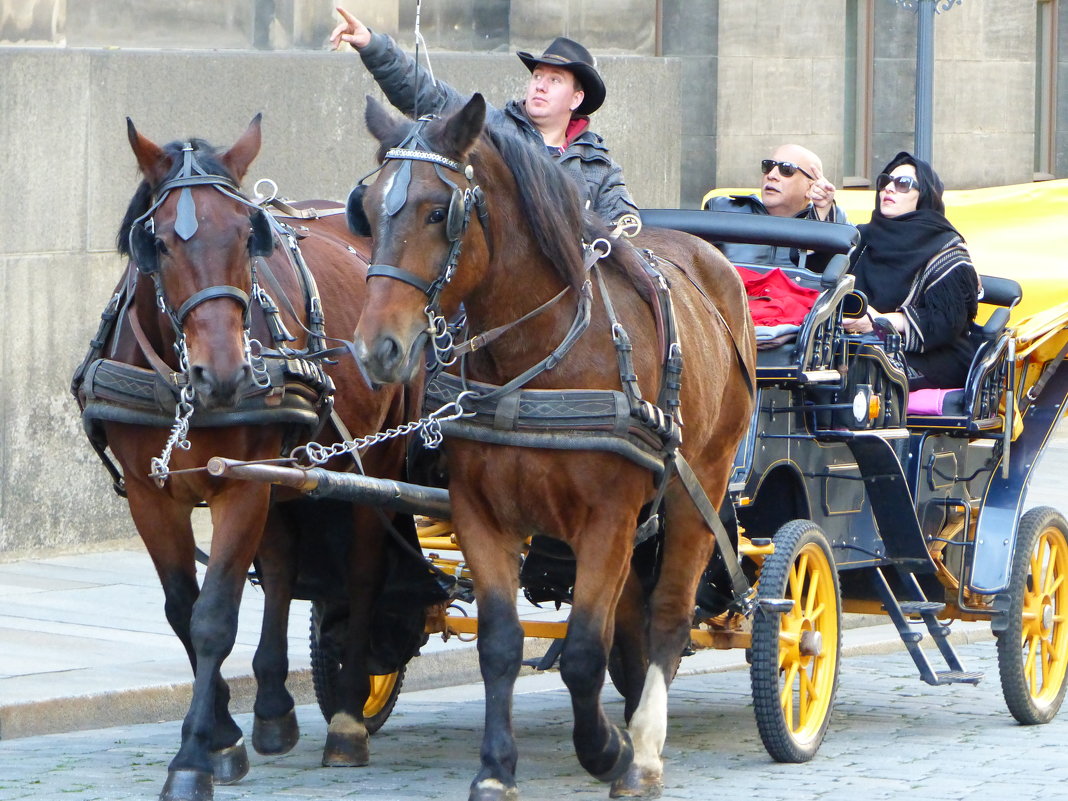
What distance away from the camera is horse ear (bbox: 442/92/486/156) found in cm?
506

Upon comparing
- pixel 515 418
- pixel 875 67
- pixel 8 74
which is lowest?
pixel 515 418

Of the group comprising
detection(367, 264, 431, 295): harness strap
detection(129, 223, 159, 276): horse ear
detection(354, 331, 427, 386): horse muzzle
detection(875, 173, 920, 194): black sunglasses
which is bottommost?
detection(354, 331, 427, 386): horse muzzle

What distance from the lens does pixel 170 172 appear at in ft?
18.2

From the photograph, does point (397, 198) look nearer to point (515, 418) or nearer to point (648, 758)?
point (515, 418)

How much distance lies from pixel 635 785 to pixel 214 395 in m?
1.71

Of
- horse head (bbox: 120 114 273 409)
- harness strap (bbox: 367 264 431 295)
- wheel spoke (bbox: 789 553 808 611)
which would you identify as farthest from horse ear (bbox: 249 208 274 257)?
wheel spoke (bbox: 789 553 808 611)

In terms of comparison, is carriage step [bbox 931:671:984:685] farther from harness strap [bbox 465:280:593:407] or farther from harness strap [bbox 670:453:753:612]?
harness strap [bbox 465:280:593:407]

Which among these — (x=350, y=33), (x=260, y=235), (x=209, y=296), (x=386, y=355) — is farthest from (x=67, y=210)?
(x=386, y=355)

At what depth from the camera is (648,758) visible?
5750 mm

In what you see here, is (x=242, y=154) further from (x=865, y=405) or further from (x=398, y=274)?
(x=865, y=405)

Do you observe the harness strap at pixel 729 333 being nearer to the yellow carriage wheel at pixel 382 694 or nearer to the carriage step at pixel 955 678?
the carriage step at pixel 955 678

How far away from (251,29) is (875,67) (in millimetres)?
7580

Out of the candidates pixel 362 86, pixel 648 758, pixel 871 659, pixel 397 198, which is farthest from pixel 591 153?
pixel 362 86

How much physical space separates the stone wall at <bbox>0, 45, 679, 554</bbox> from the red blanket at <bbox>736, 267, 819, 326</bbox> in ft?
12.8
